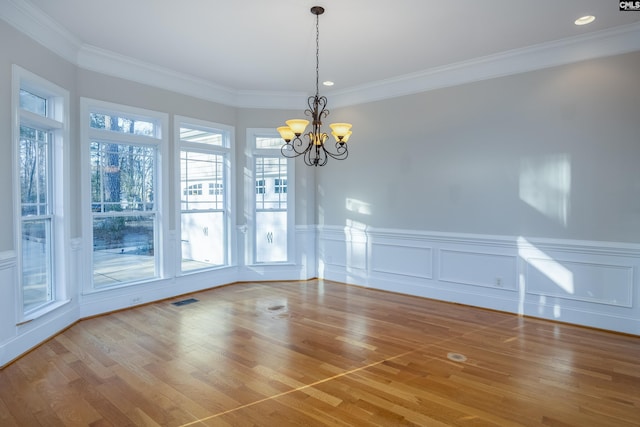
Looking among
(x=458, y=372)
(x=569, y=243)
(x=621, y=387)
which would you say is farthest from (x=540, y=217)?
(x=458, y=372)

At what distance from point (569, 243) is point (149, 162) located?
5182 millimetres

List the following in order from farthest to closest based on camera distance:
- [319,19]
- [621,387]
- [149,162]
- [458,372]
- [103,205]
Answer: [149,162]
[103,205]
[319,19]
[458,372]
[621,387]

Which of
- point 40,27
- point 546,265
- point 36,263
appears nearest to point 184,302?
point 36,263

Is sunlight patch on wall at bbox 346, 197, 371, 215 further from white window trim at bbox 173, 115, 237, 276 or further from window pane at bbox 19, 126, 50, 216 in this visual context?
window pane at bbox 19, 126, 50, 216

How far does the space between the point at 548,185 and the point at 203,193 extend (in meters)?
4.58

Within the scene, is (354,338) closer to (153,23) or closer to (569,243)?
(569,243)

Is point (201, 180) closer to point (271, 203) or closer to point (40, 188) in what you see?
point (271, 203)

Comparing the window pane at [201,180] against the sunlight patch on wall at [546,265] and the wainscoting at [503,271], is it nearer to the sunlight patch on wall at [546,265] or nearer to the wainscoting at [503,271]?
the wainscoting at [503,271]

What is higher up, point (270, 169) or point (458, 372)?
point (270, 169)

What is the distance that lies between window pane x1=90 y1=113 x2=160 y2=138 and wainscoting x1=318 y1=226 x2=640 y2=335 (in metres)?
3.07

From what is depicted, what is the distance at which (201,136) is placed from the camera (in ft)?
17.9

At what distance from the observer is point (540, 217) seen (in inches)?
165

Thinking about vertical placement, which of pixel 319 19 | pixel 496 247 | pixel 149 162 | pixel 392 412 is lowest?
pixel 392 412

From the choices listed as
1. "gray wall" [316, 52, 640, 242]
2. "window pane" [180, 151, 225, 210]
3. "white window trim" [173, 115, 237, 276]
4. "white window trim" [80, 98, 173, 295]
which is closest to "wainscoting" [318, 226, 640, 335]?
"gray wall" [316, 52, 640, 242]
